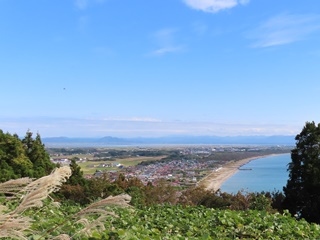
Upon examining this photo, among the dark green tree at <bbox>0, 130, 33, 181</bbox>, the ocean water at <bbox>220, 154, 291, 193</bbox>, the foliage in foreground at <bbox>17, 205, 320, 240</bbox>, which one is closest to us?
the foliage in foreground at <bbox>17, 205, 320, 240</bbox>

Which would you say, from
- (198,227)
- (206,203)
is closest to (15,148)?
(206,203)

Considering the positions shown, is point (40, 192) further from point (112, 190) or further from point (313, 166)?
point (313, 166)

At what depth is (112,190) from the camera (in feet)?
40.8

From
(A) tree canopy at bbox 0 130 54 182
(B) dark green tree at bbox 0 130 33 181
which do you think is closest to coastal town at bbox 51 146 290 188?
(A) tree canopy at bbox 0 130 54 182

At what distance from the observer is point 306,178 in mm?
16438

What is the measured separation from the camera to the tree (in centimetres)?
1611

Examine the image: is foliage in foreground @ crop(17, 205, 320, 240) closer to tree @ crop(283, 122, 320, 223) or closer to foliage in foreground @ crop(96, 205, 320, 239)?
foliage in foreground @ crop(96, 205, 320, 239)

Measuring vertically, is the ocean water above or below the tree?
below

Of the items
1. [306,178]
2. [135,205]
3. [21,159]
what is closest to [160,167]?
[306,178]

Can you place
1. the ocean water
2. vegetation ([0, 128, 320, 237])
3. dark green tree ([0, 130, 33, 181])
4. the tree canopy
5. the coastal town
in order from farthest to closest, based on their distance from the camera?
the ocean water → the coastal town → dark green tree ([0, 130, 33, 181]) → the tree canopy → vegetation ([0, 128, 320, 237])

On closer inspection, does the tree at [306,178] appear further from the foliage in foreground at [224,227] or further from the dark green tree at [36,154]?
the foliage in foreground at [224,227]

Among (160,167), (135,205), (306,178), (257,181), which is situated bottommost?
(257,181)

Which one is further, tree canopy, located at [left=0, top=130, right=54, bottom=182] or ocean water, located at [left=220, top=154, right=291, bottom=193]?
ocean water, located at [left=220, top=154, right=291, bottom=193]

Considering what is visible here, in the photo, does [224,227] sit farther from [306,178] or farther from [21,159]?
[306,178]
